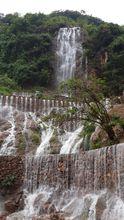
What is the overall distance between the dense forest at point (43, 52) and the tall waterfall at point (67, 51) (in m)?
0.68

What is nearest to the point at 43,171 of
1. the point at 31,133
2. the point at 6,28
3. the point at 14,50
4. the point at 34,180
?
the point at 34,180

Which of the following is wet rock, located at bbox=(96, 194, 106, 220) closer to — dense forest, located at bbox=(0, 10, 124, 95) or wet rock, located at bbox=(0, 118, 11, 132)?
wet rock, located at bbox=(0, 118, 11, 132)

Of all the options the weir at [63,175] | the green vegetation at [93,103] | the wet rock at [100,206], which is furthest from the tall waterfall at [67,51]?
the wet rock at [100,206]

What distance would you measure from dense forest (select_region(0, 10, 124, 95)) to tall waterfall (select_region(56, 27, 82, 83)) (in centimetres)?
68

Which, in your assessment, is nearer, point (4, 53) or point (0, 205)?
point (0, 205)

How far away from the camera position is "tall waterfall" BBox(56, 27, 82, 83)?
37.5 m

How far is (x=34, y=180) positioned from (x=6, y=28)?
28.9 meters

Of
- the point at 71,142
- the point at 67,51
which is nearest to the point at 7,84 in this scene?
the point at 67,51

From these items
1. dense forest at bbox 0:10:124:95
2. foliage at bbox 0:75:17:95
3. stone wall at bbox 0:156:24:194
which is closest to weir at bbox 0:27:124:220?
stone wall at bbox 0:156:24:194

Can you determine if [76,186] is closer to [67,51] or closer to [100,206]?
[100,206]

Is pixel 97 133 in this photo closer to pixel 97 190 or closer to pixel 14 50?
pixel 97 190

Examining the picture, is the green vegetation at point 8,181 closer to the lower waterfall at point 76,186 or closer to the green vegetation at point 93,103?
the lower waterfall at point 76,186

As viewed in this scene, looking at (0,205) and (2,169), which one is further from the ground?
(2,169)

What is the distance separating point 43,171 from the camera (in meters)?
17.3
